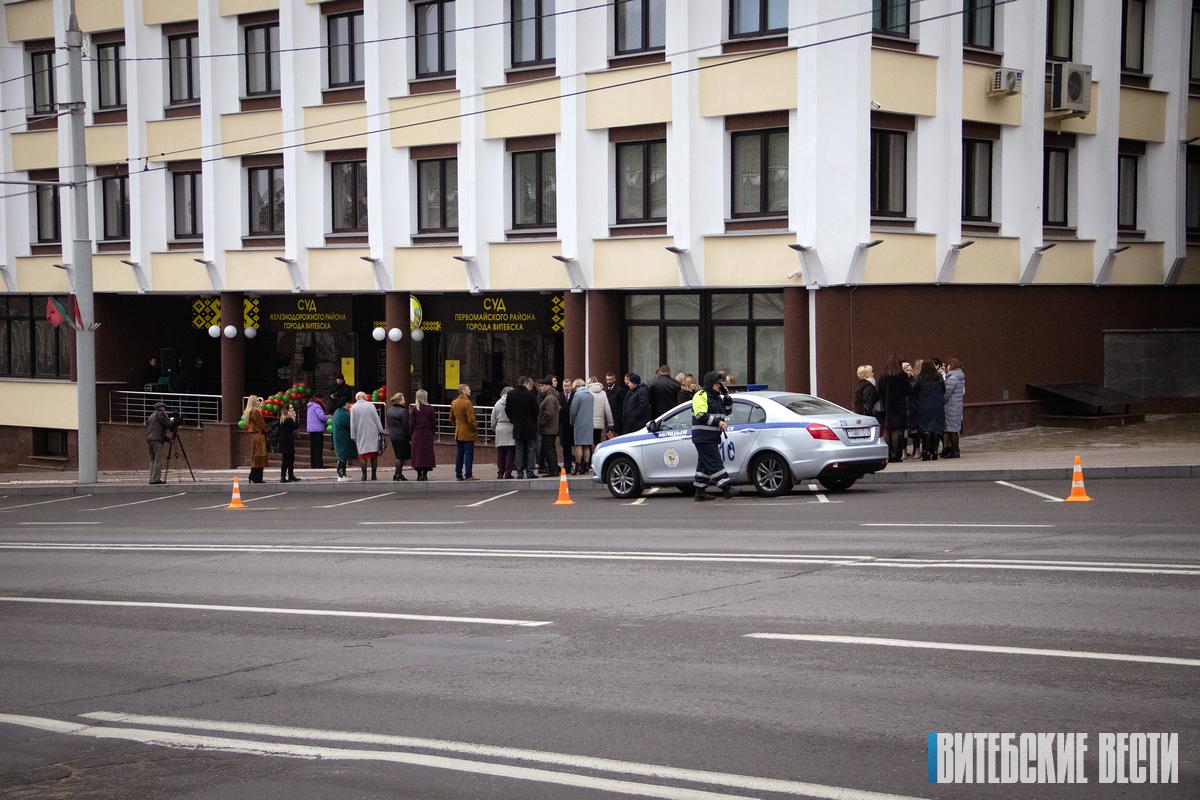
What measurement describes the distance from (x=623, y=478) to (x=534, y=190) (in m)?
11.7

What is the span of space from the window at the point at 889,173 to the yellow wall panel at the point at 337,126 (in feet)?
43.1

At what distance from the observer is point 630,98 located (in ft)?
98.8

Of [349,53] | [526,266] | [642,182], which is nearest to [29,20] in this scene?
[349,53]

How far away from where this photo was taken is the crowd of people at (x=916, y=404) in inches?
971

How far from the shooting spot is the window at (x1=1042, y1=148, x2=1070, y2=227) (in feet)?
103

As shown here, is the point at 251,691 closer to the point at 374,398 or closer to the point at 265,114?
the point at 374,398

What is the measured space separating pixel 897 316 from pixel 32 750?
22.6 m

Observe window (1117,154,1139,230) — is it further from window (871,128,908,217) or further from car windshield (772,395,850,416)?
car windshield (772,395,850,416)

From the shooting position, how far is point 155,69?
128ft

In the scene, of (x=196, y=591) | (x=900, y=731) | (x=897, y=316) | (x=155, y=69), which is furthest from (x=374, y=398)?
(x=900, y=731)

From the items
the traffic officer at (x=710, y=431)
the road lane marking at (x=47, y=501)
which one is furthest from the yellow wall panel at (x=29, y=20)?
the traffic officer at (x=710, y=431)

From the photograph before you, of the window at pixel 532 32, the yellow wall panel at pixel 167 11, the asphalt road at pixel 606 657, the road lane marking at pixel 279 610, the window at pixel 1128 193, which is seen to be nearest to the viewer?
the asphalt road at pixel 606 657

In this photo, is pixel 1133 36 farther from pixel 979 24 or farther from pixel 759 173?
pixel 759 173

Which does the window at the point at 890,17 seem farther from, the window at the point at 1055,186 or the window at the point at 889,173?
the window at the point at 1055,186
